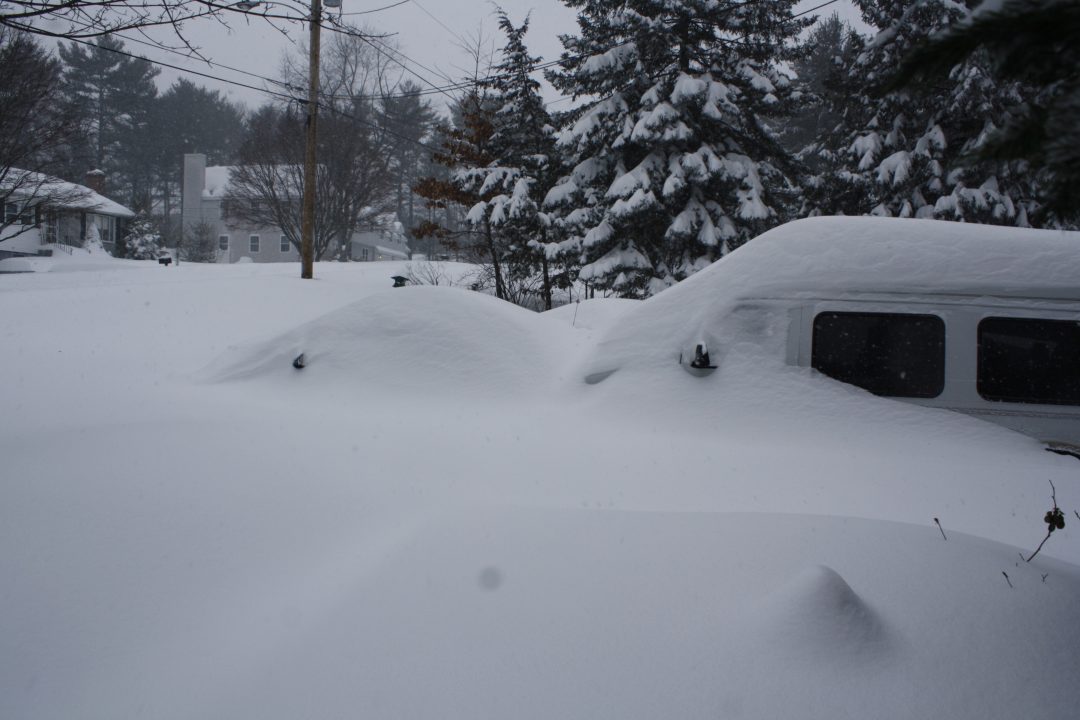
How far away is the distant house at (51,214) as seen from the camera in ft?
66.6

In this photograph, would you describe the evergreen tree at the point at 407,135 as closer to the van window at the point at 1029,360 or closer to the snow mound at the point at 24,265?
the snow mound at the point at 24,265

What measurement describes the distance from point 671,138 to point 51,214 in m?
20.7

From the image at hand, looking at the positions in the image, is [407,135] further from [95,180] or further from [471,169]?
[471,169]

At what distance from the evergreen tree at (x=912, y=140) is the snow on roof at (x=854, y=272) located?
9952 mm

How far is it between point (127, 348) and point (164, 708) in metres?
6.30

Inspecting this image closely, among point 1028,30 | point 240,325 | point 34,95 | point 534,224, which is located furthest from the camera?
point 534,224

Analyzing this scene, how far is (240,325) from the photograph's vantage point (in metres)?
9.46

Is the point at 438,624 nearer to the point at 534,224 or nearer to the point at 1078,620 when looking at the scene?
the point at 1078,620

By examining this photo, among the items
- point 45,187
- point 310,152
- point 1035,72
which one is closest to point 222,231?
point 45,187

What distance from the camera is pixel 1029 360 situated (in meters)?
4.16

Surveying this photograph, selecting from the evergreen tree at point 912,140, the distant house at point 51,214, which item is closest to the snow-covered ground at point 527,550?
the evergreen tree at point 912,140

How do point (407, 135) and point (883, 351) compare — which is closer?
point (883, 351)

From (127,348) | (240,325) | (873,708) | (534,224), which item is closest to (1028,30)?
(873,708)

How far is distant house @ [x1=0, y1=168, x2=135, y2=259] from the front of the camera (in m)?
20.3
